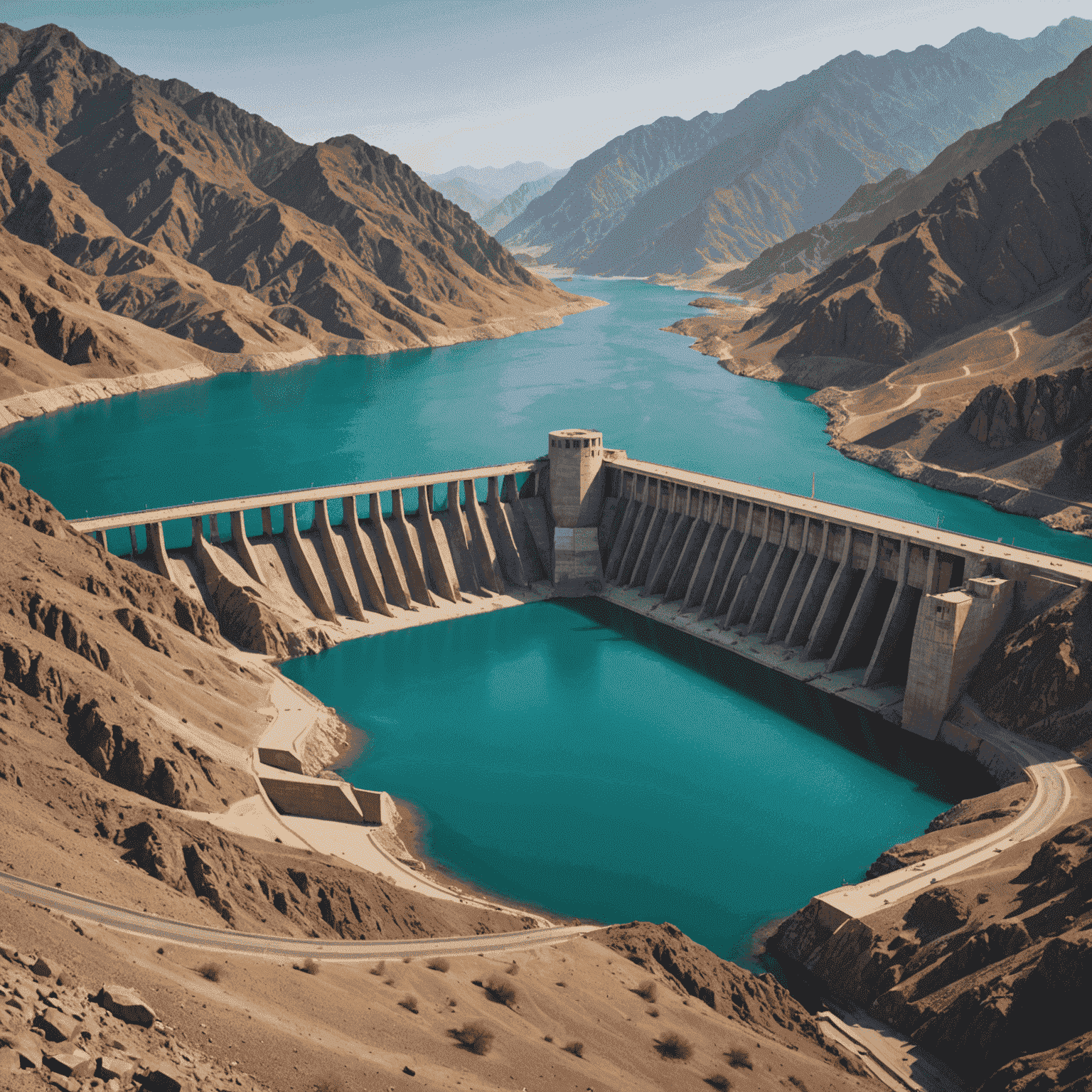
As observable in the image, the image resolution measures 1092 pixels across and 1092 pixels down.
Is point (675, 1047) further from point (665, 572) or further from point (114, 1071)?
point (665, 572)

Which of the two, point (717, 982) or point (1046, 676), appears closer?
point (717, 982)

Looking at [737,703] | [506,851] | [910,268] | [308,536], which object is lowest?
[506,851]

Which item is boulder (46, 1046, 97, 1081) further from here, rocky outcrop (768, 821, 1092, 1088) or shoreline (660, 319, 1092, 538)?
shoreline (660, 319, 1092, 538)

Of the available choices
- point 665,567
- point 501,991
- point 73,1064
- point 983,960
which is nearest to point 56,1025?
point 73,1064

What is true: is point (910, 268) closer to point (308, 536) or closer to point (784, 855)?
point (308, 536)

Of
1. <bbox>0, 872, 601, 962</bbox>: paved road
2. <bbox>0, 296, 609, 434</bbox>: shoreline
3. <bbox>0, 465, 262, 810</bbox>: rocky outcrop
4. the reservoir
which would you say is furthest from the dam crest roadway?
<bbox>0, 296, 609, 434</bbox>: shoreline

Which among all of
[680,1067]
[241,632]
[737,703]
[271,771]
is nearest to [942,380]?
[737,703]
